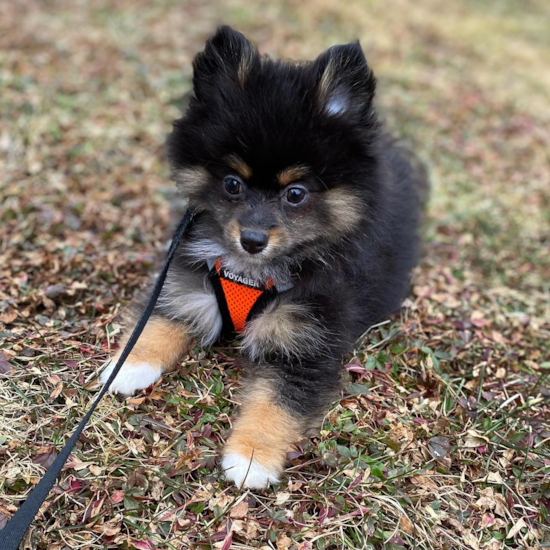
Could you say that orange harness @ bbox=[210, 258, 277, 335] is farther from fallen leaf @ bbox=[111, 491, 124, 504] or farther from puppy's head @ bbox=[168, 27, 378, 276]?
fallen leaf @ bbox=[111, 491, 124, 504]

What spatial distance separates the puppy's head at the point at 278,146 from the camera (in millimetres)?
2924

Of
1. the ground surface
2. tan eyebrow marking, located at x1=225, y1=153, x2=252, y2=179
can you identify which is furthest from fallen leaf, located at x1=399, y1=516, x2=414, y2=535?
tan eyebrow marking, located at x1=225, y1=153, x2=252, y2=179

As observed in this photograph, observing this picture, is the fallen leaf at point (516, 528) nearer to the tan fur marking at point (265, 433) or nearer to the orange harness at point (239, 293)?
the tan fur marking at point (265, 433)

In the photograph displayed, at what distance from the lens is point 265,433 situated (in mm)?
2936

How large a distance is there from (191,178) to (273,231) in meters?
0.61

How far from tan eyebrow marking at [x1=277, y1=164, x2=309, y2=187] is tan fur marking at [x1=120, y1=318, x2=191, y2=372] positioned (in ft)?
3.81

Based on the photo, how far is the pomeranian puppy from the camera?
294cm

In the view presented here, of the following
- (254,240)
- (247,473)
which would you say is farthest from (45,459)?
(254,240)

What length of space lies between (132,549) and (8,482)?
71 cm

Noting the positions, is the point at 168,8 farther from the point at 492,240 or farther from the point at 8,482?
the point at 8,482

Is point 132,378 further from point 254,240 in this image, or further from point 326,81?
point 326,81

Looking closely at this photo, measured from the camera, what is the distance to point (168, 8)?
10.1m

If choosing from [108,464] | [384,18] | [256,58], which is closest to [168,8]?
[384,18]

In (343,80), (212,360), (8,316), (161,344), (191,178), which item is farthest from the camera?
(8,316)
